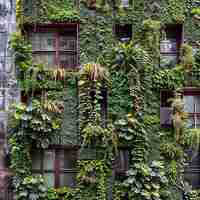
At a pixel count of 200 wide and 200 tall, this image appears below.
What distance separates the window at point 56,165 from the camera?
15961 millimetres

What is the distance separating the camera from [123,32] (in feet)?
54.7

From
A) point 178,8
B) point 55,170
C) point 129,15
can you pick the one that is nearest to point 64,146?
point 55,170

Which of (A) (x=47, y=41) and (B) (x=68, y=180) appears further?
(A) (x=47, y=41)

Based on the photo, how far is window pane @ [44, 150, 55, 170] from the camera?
16.0m

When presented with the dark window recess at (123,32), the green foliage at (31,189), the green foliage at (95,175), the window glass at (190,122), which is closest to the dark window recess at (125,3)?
Result: the dark window recess at (123,32)

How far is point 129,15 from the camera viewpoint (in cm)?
1634

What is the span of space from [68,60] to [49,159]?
325 centimetres

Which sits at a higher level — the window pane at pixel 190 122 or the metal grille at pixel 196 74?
the metal grille at pixel 196 74

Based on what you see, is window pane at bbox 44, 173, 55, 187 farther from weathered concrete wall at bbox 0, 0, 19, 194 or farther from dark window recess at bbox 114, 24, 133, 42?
dark window recess at bbox 114, 24, 133, 42

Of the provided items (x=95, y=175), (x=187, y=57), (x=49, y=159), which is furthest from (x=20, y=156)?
(x=187, y=57)

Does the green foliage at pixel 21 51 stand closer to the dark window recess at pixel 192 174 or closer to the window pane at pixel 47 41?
the window pane at pixel 47 41

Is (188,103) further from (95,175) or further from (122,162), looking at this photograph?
(95,175)

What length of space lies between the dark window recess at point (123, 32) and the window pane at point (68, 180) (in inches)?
184

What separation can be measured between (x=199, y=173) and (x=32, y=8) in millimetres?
7480
